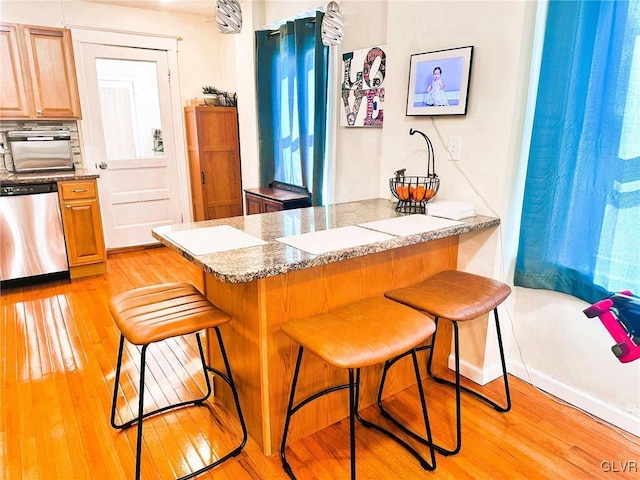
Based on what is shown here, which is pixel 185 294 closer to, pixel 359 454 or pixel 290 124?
pixel 359 454

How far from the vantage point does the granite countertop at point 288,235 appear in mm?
1414

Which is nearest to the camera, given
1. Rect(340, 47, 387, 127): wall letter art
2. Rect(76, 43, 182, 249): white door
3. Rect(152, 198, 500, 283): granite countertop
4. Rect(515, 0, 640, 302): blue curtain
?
Rect(152, 198, 500, 283): granite countertop

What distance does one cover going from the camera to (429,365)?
94.0 inches

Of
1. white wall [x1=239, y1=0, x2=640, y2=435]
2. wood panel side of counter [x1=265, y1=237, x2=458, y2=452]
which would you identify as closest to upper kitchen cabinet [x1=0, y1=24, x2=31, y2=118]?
white wall [x1=239, y1=0, x2=640, y2=435]

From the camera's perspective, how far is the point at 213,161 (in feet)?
16.0

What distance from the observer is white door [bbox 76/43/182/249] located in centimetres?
440

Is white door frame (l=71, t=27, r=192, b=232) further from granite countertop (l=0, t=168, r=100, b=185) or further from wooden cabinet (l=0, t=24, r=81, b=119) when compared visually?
granite countertop (l=0, t=168, r=100, b=185)

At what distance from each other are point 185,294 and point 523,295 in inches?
68.9

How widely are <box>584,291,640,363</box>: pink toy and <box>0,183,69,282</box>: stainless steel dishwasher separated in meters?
4.02

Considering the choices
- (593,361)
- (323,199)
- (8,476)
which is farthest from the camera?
(323,199)

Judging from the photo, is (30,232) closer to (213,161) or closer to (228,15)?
(213,161)

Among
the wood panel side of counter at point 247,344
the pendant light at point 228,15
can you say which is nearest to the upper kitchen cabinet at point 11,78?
the pendant light at point 228,15

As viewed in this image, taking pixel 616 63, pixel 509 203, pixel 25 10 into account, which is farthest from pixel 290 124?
pixel 25 10

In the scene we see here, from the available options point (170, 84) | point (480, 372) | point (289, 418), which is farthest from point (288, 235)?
point (170, 84)
